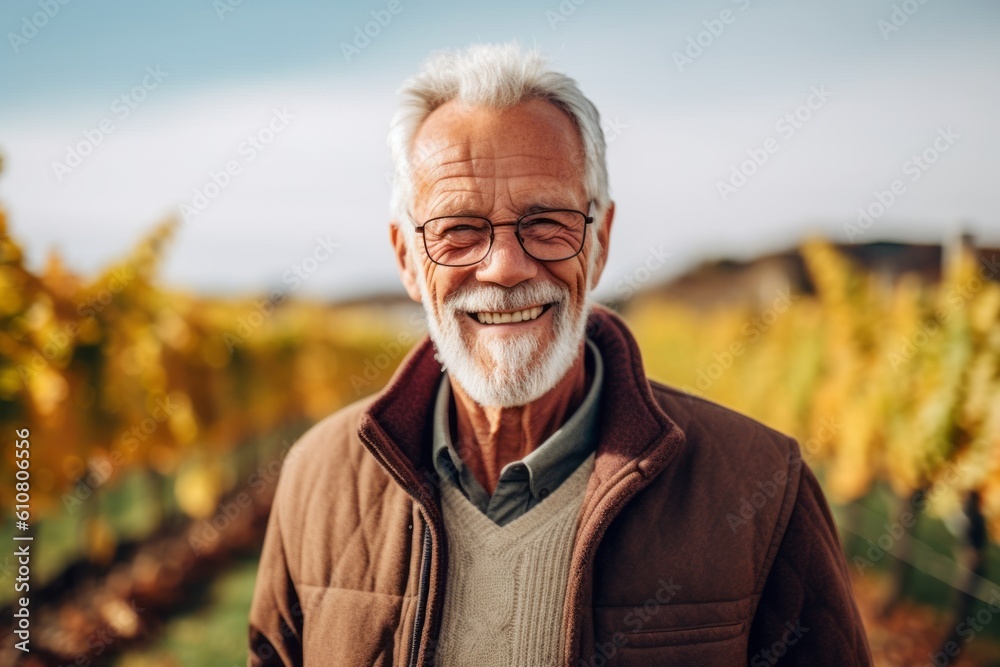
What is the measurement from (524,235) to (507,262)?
0.31 ft

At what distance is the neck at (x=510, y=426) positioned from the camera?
1.98m

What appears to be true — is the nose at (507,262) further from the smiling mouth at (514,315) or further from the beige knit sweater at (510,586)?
the beige knit sweater at (510,586)

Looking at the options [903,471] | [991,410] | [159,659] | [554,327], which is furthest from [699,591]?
[159,659]

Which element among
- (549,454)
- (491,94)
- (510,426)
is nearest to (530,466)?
(549,454)

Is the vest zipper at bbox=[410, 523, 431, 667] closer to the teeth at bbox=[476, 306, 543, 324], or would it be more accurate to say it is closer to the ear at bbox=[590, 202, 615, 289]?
the teeth at bbox=[476, 306, 543, 324]

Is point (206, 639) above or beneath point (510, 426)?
beneath

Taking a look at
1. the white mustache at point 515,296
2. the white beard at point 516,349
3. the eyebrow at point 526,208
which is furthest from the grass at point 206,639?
the eyebrow at point 526,208

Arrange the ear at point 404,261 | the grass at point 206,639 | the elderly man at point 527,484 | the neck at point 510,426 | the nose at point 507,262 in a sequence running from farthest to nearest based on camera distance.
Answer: the grass at point 206,639 → the ear at point 404,261 → the neck at point 510,426 → the nose at point 507,262 → the elderly man at point 527,484

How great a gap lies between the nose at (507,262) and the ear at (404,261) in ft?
1.08

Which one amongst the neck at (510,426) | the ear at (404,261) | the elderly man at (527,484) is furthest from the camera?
the ear at (404,261)

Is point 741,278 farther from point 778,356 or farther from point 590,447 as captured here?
point 590,447

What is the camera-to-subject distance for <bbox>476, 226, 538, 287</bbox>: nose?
1.81 m

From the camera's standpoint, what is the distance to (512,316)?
6.23 feet

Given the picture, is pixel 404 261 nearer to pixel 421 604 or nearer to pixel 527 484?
pixel 527 484
